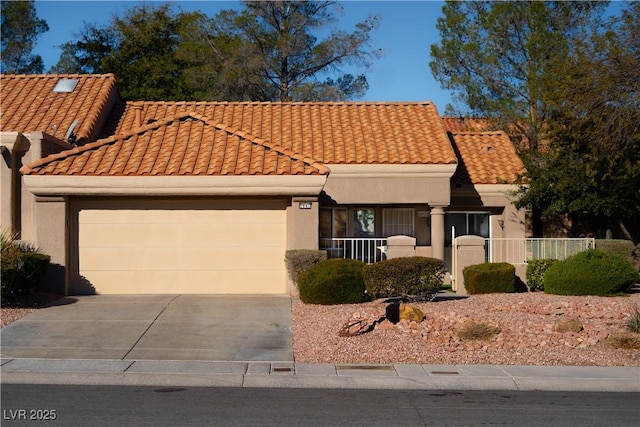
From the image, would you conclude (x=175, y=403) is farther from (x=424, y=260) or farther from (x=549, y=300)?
(x=549, y=300)

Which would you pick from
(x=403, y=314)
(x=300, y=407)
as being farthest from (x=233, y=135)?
(x=300, y=407)

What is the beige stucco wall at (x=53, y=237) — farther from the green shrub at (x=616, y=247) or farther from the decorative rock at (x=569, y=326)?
the green shrub at (x=616, y=247)

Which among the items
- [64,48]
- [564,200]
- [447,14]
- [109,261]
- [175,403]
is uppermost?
[64,48]

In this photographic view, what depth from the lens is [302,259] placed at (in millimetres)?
17359

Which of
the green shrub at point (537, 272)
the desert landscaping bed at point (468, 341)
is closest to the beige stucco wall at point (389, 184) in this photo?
the green shrub at point (537, 272)

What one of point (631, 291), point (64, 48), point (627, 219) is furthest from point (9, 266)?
point (64, 48)

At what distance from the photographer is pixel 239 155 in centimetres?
1928

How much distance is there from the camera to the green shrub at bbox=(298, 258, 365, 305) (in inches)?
637

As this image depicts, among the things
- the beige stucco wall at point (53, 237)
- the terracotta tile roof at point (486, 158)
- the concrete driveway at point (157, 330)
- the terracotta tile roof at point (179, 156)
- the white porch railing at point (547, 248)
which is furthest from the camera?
the terracotta tile roof at point (486, 158)

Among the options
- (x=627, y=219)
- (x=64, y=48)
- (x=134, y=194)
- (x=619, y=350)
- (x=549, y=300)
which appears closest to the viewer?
(x=619, y=350)

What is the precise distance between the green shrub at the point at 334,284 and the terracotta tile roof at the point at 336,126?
20.7 ft

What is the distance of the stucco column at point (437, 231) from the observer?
22.2 metres

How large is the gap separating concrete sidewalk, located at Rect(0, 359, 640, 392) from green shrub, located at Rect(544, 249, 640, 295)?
5356mm

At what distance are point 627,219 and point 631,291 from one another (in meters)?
6.68
